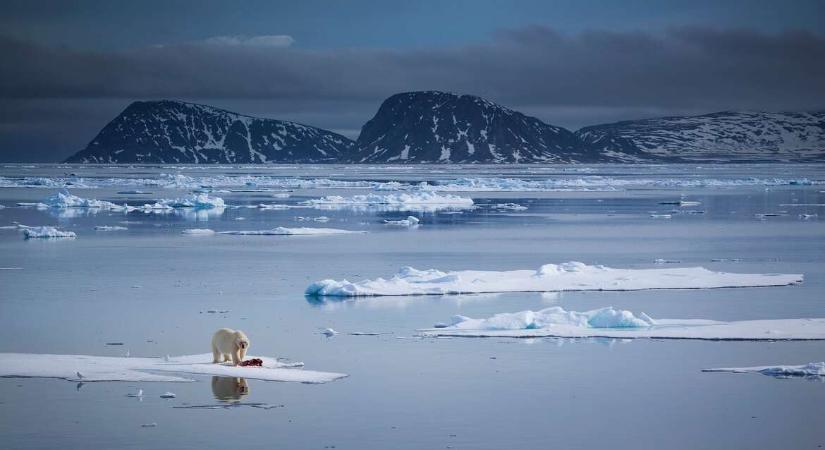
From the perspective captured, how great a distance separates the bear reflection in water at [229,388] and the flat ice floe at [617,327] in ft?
11.1

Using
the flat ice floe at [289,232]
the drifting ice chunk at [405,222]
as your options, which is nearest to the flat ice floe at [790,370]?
the flat ice floe at [289,232]

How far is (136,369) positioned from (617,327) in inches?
246

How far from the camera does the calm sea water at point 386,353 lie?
9.46 metres

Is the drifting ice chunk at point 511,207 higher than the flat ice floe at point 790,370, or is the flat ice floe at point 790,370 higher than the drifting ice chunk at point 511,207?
the flat ice floe at point 790,370

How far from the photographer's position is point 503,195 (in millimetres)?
64188

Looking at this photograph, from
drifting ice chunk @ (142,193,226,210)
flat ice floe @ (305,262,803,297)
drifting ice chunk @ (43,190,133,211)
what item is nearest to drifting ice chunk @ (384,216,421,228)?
drifting ice chunk @ (142,193,226,210)

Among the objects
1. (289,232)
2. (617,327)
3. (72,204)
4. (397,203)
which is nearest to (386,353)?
(617,327)

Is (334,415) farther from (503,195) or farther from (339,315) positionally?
(503,195)

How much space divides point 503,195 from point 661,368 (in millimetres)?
52142

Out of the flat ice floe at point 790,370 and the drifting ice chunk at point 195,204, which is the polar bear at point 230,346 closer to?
the flat ice floe at point 790,370

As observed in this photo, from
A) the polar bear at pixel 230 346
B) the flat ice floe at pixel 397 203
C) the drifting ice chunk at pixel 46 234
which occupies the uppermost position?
the polar bear at pixel 230 346

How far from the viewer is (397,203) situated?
5238 cm

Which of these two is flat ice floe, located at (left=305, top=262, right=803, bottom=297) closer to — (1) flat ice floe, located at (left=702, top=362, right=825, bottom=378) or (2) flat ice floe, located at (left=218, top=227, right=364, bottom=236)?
(1) flat ice floe, located at (left=702, top=362, right=825, bottom=378)

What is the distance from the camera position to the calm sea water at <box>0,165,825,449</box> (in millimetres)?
9461
